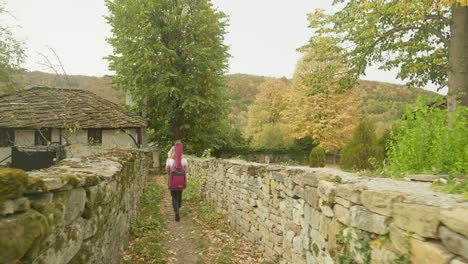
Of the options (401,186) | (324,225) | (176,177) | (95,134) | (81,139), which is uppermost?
(95,134)

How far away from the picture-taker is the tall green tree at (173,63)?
1972cm

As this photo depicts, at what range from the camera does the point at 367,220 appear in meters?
2.52

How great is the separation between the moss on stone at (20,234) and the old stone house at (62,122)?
17417 millimetres

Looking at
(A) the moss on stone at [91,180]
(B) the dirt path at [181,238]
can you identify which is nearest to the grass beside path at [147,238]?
(B) the dirt path at [181,238]

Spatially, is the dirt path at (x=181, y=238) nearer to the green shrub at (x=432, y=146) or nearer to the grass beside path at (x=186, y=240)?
the grass beside path at (x=186, y=240)

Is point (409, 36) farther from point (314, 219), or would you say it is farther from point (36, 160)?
point (36, 160)

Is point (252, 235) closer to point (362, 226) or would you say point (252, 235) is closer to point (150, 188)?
point (362, 226)

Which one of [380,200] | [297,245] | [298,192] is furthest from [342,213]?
[297,245]

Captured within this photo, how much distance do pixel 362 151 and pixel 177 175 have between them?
9.46 m

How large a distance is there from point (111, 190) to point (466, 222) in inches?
138

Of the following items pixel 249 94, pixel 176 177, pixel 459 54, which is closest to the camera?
pixel 176 177

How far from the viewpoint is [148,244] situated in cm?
621

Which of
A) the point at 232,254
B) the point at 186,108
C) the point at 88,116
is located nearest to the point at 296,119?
the point at 186,108

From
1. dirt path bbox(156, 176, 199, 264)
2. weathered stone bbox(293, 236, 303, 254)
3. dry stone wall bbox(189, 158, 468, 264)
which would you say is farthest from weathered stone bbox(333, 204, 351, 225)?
dirt path bbox(156, 176, 199, 264)
